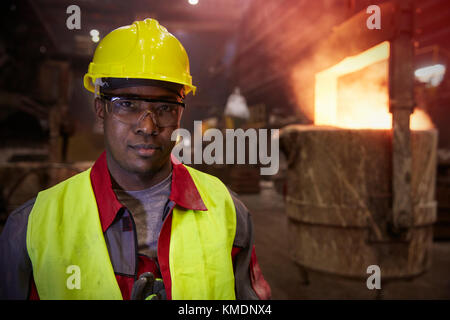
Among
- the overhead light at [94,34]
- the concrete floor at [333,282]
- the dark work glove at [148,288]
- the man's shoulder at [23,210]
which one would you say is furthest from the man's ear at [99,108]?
the overhead light at [94,34]

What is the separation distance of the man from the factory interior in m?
1.41

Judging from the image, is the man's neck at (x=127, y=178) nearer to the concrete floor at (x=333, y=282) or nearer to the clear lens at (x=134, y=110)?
the clear lens at (x=134, y=110)

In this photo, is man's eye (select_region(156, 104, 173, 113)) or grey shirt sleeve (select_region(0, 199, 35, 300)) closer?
grey shirt sleeve (select_region(0, 199, 35, 300))

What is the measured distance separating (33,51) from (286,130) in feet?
30.5

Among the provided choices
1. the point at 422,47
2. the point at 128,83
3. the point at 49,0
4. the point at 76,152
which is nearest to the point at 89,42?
the point at 49,0

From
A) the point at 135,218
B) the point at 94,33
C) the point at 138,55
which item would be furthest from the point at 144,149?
the point at 94,33

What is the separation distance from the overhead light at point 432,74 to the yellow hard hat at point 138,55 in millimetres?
7942

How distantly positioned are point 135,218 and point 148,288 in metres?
0.30

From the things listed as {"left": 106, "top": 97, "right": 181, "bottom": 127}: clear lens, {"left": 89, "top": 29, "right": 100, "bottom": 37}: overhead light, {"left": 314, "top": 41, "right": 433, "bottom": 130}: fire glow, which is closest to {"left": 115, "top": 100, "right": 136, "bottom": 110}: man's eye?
{"left": 106, "top": 97, "right": 181, "bottom": 127}: clear lens

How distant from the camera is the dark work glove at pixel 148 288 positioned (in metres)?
1.18

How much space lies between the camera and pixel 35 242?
44.3 inches

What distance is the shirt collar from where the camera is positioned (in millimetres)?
1263

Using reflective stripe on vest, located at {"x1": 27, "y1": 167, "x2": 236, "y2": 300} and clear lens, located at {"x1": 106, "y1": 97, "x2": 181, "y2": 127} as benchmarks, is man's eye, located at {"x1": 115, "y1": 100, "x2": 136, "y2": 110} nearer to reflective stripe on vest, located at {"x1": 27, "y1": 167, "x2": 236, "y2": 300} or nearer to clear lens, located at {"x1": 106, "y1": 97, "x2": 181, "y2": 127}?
clear lens, located at {"x1": 106, "y1": 97, "x2": 181, "y2": 127}

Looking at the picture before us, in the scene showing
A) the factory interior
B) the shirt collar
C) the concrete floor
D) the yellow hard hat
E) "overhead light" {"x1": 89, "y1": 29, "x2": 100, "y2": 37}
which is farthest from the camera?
"overhead light" {"x1": 89, "y1": 29, "x2": 100, "y2": 37}
